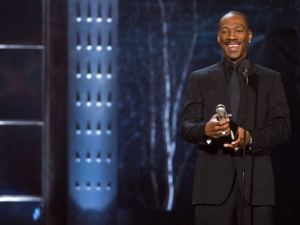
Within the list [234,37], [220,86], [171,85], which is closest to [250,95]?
[220,86]

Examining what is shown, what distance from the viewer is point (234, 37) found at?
3.34 m

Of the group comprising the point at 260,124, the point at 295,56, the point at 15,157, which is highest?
the point at 295,56

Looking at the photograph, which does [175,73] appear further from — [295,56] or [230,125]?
[230,125]

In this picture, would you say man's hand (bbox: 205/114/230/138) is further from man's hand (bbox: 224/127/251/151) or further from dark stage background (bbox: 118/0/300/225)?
dark stage background (bbox: 118/0/300/225)

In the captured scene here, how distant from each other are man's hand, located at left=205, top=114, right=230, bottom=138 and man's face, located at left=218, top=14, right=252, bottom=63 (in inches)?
15.1

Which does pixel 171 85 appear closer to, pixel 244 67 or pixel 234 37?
pixel 234 37

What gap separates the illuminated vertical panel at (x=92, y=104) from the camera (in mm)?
5441

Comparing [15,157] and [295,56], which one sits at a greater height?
[295,56]

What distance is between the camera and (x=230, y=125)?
10.0 feet

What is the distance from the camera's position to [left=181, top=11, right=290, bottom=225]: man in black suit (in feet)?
10.6

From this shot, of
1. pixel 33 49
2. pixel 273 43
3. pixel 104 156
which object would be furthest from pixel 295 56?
pixel 33 49

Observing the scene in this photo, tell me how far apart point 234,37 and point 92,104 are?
227 cm

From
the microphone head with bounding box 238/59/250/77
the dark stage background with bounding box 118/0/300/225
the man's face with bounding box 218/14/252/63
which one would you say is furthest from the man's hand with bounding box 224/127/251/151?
the dark stage background with bounding box 118/0/300/225

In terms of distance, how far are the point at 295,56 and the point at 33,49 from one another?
1877 mm
